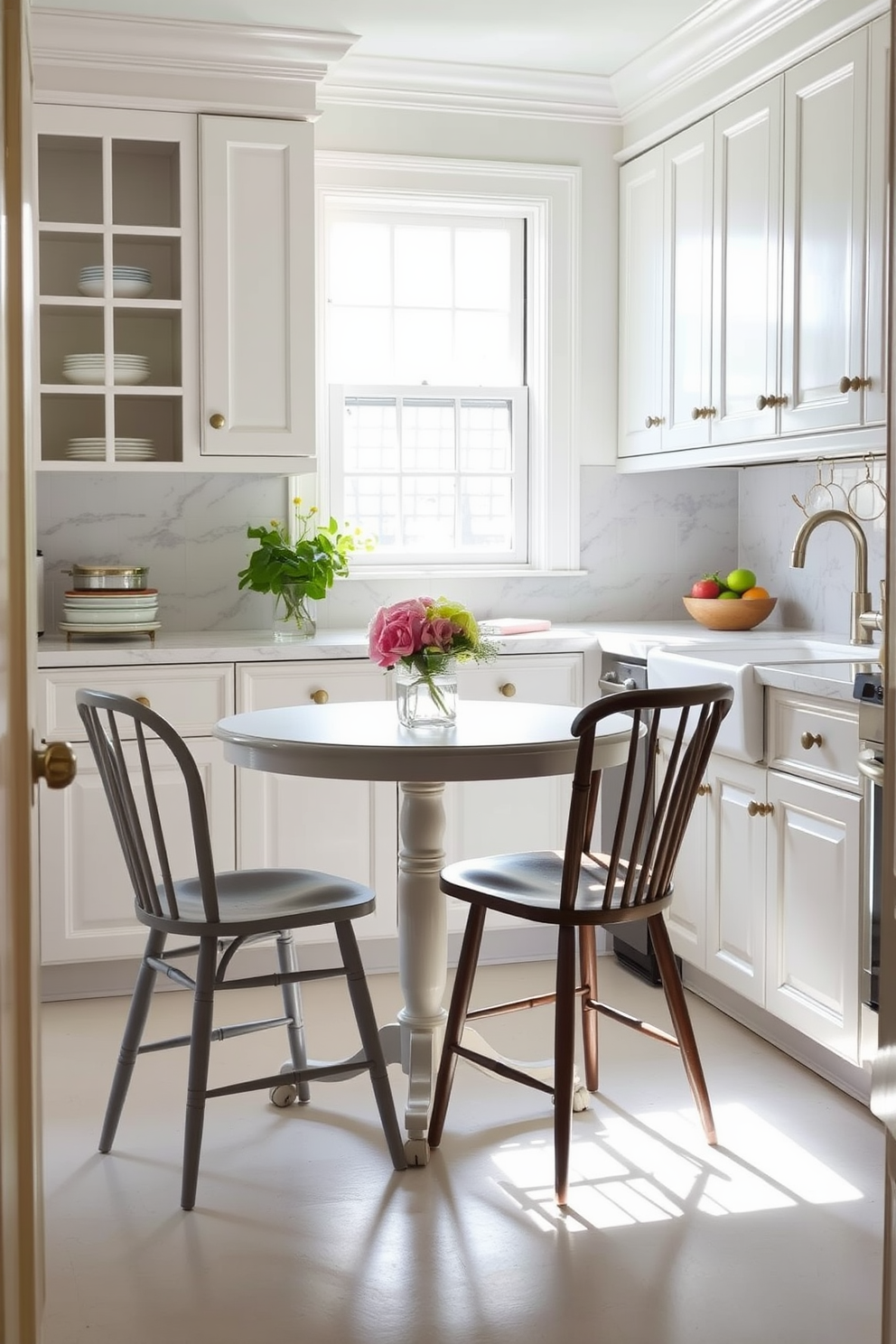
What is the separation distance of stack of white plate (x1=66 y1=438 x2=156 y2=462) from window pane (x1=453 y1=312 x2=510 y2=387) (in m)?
1.15

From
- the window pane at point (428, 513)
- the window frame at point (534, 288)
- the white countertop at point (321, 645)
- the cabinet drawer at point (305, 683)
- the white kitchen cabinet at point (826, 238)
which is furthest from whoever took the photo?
the window pane at point (428, 513)

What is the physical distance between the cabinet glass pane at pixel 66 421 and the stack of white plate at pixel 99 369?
0.06 meters

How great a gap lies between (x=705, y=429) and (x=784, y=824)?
4.23 feet

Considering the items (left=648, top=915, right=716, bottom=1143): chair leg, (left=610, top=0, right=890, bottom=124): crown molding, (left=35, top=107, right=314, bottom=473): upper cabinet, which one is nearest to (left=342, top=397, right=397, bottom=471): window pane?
(left=35, top=107, right=314, bottom=473): upper cabinet

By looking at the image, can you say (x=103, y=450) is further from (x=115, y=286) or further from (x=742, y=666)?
(x=742, y=666)

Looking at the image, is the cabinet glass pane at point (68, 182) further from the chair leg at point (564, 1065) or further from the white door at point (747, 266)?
the chair leg at point (564, 1065)

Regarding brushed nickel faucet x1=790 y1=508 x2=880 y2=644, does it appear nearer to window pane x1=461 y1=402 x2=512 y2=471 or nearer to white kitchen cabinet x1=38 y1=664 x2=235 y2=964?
window pane x1=461 y1=402 x2=512 y2=471

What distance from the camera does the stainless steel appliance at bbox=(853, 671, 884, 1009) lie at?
274 centimetres

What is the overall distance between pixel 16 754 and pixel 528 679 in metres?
2.68

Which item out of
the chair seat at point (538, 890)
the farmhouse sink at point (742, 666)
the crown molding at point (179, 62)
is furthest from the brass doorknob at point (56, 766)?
the crown molding at point (179, 62)

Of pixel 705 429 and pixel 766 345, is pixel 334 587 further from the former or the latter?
pixel 766 345

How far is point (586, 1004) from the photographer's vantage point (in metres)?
3.05

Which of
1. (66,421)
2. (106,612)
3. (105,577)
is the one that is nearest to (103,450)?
(66,421)

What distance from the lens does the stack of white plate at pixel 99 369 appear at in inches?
152
